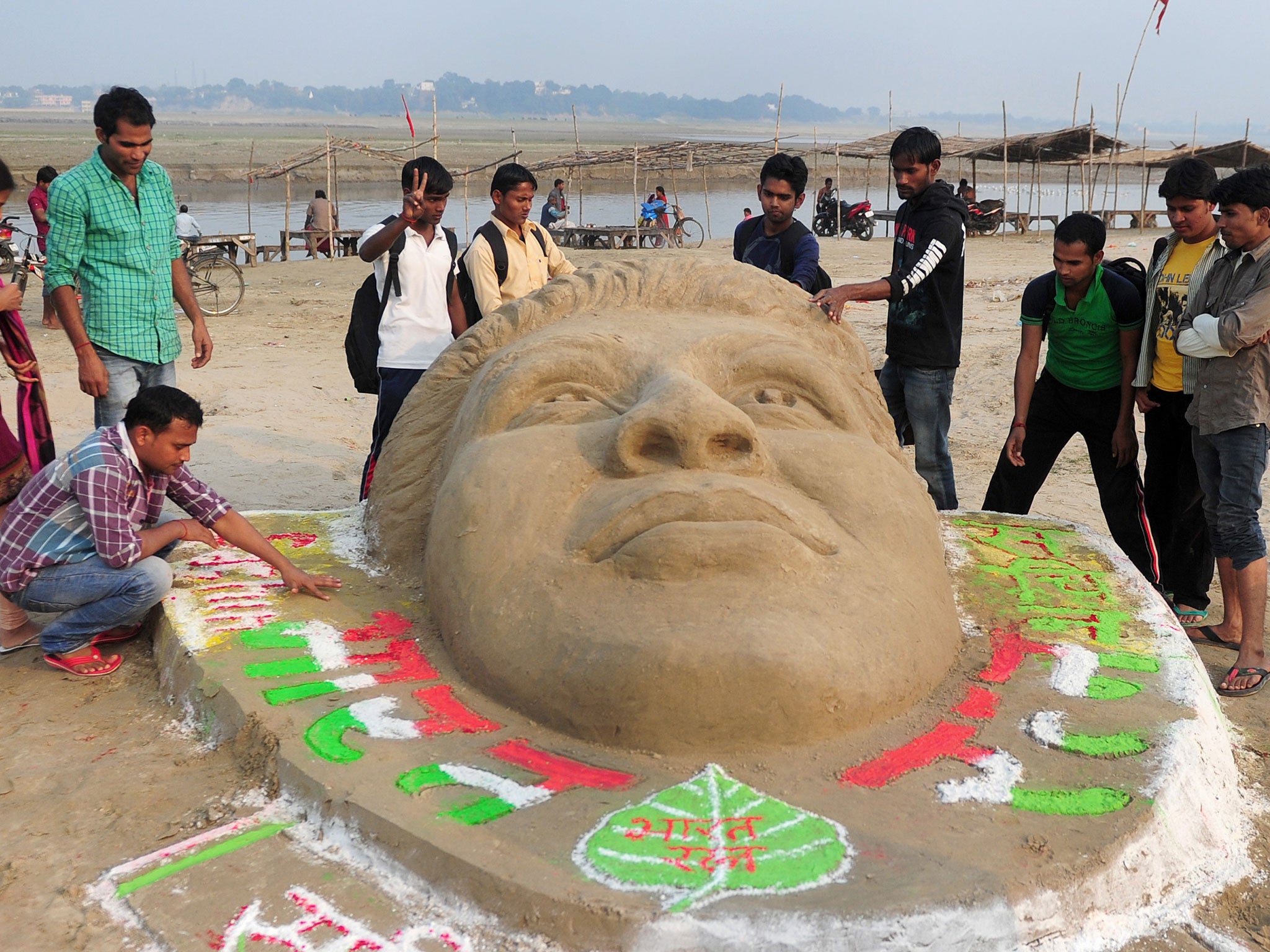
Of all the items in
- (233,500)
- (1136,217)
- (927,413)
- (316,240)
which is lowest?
(233,500)

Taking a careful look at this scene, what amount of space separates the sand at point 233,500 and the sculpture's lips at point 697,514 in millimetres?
1072

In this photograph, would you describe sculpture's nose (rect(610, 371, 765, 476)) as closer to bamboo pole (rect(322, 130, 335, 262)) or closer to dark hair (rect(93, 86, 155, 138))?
dark hair (rect(93, 86, 155, 138))

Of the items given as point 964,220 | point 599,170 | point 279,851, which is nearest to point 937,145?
point 964,220

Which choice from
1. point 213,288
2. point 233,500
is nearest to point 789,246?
point 233,500

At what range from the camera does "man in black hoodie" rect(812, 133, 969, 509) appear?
445cm

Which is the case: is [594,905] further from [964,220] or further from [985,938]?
[964,220]

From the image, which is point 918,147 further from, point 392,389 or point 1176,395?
point 392,389

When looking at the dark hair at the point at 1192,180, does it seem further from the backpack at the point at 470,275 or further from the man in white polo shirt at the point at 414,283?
the man in white polo shirt at the point at 414,283

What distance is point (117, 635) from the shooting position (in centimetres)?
366

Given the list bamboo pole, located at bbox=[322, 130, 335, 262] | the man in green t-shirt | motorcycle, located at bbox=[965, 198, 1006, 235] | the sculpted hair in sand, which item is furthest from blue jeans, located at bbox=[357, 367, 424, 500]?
motorcycle, located at bbox=[965, 198, 1006, 235]

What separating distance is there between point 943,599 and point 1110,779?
73 cm

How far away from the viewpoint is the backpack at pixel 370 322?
4.74 m

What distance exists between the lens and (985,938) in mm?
2070

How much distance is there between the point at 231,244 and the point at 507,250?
11.2m
